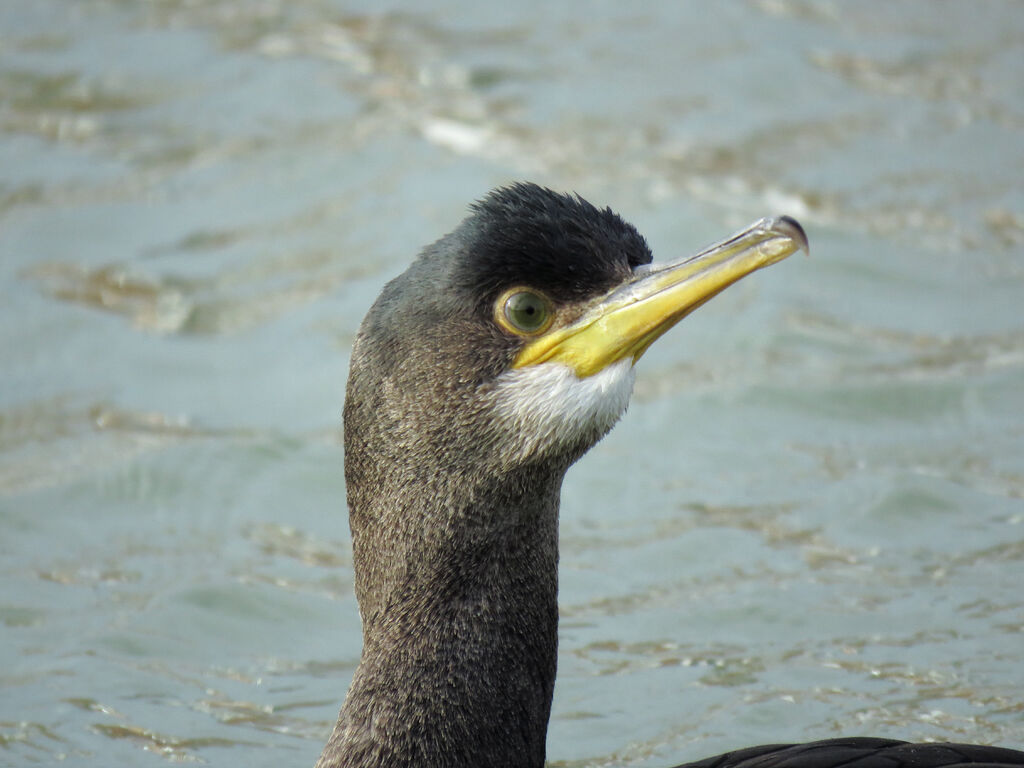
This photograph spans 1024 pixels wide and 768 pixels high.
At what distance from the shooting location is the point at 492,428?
427cm

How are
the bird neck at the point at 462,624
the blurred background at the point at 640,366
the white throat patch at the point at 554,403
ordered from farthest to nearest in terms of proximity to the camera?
the blurred background at the point at 640,366 → the bird neck at the point at 462,624 → the white throat patch at the point at 554,403

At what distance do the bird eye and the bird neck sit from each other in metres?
0.38

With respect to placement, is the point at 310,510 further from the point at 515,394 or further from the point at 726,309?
the point at 515,394

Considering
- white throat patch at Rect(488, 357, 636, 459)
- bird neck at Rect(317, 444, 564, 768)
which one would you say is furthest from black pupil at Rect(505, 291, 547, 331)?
bird neck at Rect(317, 444, 564, 768)

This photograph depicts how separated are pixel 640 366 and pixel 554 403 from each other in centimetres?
441

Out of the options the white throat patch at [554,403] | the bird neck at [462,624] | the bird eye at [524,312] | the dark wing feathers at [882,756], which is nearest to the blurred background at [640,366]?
the dark wing feathers at [882,756]

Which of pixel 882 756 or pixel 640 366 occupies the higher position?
pixel 640 366

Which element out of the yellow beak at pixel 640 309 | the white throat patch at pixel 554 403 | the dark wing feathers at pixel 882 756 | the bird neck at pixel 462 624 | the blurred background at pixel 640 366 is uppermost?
the blurred background at pixel 640 366

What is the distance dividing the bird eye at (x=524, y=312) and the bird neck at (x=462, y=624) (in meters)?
0.38

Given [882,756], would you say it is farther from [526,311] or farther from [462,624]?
[526,311]

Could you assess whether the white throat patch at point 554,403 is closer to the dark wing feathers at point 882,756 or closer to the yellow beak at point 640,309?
the yellow beak at point 640,309

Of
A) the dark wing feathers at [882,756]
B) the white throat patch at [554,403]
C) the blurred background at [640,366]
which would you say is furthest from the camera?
the blurred background at [640,366]

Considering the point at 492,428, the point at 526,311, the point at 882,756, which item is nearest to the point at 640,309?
the point at 526,311

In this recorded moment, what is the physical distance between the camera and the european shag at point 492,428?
4266 millimetres
